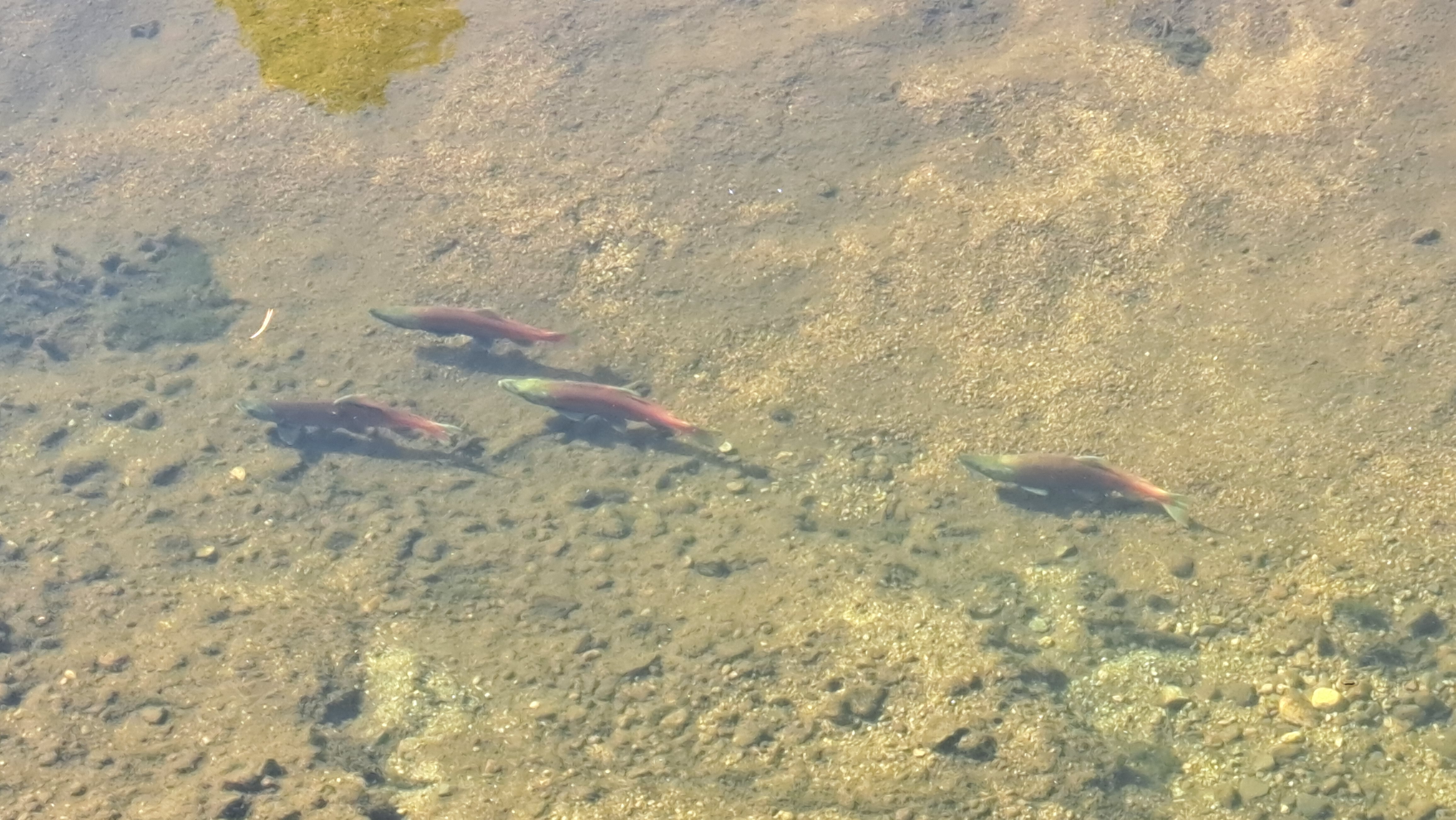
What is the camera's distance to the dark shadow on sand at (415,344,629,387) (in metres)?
5.32

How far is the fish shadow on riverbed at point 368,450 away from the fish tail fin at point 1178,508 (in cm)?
284

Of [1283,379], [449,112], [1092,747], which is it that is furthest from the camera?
[449,112]

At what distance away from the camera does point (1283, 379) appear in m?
4.79

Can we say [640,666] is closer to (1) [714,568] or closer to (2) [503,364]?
(1) [714,568]

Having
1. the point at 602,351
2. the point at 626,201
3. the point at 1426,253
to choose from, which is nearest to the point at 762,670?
the point at 602,351

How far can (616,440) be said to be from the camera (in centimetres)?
507

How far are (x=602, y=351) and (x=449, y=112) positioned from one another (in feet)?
7.31

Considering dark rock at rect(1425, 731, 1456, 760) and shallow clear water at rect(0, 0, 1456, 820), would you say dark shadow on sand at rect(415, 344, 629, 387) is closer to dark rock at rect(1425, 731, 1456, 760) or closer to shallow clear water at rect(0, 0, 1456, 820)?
shallow clear water at rect(0, 0, 1456, 820)

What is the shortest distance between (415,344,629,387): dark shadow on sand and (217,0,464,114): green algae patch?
2.16 m

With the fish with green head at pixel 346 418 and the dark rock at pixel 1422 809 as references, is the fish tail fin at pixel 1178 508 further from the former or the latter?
the fish with green head at pixel 346 418

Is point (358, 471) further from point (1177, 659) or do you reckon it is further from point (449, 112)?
point (1177, 659)

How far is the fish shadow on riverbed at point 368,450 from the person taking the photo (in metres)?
5.08

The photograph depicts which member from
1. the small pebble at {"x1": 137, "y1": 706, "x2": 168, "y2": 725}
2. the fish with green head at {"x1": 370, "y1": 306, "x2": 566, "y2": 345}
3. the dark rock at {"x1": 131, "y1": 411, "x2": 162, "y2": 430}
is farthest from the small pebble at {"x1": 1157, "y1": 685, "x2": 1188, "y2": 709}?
the dark rock at {"x1": 131, "y1": 411, "x2": 162, "y2": 430}

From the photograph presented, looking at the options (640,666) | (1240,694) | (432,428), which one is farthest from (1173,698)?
(432,428)
